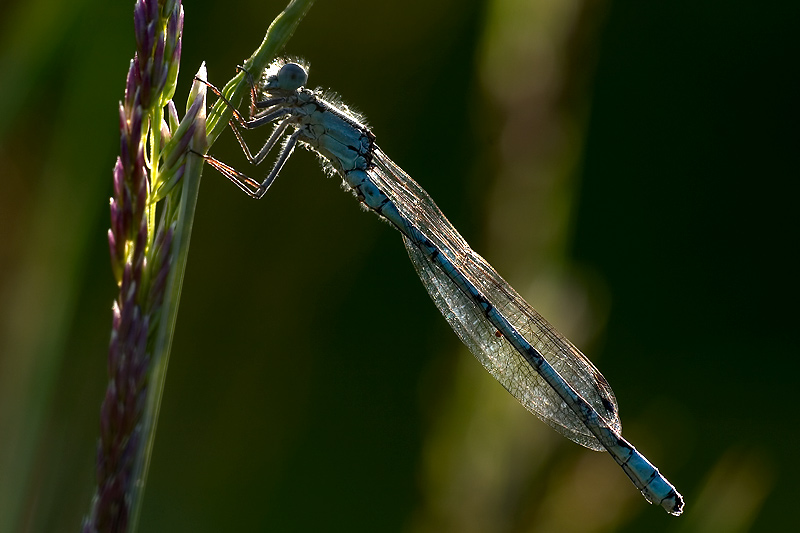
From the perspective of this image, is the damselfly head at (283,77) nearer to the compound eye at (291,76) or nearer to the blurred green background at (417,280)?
the compound eye at (291,76)

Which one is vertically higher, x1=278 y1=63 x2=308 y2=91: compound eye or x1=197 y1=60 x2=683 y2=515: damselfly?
x1=278 y1=63 x2=308 y2=91: compound eye

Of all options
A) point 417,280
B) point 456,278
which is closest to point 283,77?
point 456,278

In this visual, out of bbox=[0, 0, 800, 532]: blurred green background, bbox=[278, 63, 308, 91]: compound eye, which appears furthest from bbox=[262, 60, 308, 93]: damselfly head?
bbox=[0, 0, 800, 532]: blurred green background

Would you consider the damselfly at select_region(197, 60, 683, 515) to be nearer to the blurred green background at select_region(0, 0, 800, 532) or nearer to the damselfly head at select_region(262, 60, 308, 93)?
the damselfly head at select_region(262, 60, 308, 93)

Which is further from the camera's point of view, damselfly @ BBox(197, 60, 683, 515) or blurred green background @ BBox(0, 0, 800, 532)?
damselfly @ BBox(197, 60, 683, 515)
